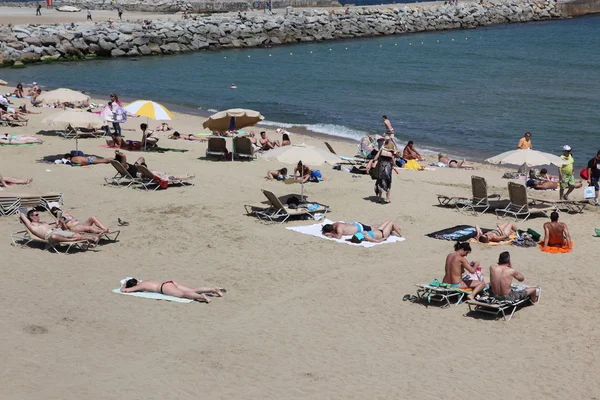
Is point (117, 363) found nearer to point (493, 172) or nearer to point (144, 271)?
point (144, 271)

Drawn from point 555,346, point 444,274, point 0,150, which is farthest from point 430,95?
point 555,346

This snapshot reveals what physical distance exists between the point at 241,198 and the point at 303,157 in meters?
1.81

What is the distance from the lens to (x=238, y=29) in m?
58.5

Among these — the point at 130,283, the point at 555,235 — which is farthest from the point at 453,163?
the point at 130,283

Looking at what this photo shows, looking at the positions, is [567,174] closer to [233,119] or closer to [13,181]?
[233,119]

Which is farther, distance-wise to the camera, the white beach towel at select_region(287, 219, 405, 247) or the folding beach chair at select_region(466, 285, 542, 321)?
the white beach towel at select_region(287, 219, 405, 247)

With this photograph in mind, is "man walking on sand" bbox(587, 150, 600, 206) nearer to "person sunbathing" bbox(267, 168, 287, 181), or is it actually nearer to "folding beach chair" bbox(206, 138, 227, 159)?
"person sunbathing" bbox(267, 168, 287, 181)

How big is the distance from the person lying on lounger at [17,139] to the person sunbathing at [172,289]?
35.6ft

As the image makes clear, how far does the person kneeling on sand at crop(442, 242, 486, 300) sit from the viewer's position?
11.1 m

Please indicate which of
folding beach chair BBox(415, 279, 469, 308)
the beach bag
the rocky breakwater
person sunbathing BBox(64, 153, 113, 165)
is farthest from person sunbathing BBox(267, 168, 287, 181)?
the rocky breakwater

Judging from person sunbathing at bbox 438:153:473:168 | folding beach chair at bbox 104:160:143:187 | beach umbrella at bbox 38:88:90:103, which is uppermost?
beach umbrella at bbox 38:88:90:103

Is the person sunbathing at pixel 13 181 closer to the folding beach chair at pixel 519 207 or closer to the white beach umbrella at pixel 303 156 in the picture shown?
the white beach umbrella at pixel 303 156

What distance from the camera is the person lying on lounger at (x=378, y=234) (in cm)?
1359

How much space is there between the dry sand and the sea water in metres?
12.2
